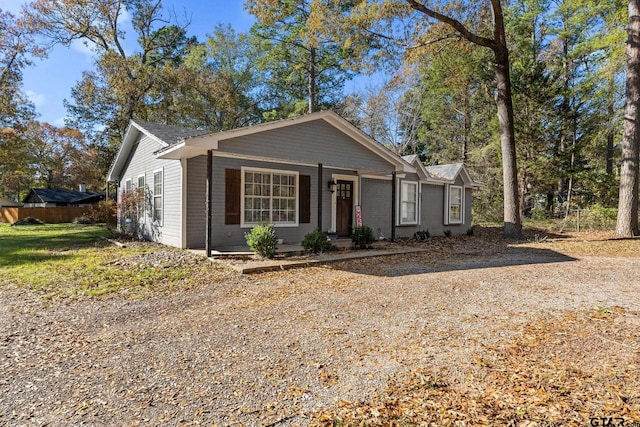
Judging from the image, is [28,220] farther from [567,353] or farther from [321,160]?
[567,353]

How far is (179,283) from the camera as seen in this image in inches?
237

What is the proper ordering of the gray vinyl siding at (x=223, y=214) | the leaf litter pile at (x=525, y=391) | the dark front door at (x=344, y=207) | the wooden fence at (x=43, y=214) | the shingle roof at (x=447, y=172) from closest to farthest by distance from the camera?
the leaf litter pile at (x=525, y=391) → the gray vinyl siding at (x=223, y=214) → the dark front door at (x=344, y=207) → the shingle roof at (x=447, y=172) → the wooden fence at (x=43, y=214)

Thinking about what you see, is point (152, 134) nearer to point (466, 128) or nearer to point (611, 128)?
point (611, 128)

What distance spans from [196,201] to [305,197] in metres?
3.23

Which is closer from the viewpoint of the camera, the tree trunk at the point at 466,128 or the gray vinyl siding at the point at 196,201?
the gray vinyl siding at the point at 196,201

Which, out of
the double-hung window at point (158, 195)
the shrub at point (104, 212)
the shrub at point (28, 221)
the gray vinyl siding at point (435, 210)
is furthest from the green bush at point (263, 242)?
the shrub at point (28, 221)

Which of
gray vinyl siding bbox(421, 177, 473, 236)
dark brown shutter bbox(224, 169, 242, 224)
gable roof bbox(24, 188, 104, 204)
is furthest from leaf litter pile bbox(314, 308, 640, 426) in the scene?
gable roof bbox(24, 188, 104, 204)

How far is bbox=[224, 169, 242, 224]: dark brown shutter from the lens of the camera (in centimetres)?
934

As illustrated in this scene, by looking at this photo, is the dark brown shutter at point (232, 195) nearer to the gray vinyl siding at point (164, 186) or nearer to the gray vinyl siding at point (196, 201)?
the gray vinyl siding at point (196, 201)

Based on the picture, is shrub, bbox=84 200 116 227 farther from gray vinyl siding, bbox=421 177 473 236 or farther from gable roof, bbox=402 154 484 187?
gray vinyl siding, bbox=421 177 473 236

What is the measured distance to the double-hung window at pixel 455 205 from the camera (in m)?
15.6

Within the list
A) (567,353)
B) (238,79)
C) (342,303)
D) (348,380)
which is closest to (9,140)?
(238,79)

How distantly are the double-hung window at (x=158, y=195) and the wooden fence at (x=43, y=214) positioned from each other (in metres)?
16.3

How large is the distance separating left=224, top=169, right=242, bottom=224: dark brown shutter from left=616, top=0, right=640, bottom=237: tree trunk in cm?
1321
